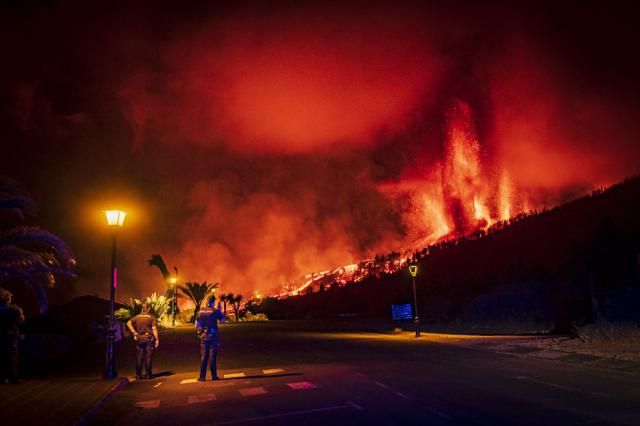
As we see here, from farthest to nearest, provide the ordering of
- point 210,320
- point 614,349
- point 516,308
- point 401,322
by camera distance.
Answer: point 401,322 → point 516,308 → point 614,349 → point 210,320

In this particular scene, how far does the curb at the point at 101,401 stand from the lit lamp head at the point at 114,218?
13.9 feet

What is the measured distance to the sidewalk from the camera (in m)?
8.34

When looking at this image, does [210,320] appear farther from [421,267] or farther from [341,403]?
[421,267]

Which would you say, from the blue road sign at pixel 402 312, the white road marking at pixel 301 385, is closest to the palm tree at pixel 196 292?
the blue road sign at pixel 402 312

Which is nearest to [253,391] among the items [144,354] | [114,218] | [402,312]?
[144,354]

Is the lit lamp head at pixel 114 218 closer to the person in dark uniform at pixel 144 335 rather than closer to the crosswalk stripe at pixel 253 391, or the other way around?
the person in dark uniform at pixel 144 335

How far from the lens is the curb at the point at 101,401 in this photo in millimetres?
8414

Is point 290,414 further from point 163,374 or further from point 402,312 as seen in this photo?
point 402,312

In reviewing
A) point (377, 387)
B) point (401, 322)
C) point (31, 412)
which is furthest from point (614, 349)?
point (401, 322)

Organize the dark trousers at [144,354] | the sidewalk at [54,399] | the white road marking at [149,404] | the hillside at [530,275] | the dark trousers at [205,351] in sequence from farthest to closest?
the hillside at [530,275] → the dark trousers at [144,354] → the dark trousers at [205,351] → the white road marking at [149,404] → the sidewalk at [54,399]

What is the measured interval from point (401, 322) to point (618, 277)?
17565 millimetres

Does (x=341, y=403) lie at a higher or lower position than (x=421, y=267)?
lower

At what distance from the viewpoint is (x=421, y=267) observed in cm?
8244

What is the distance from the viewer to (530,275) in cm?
4544
